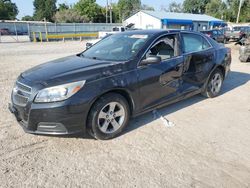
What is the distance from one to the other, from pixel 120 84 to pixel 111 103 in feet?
1.06

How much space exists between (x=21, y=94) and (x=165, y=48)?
2.66 metres

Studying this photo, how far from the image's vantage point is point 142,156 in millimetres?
3189

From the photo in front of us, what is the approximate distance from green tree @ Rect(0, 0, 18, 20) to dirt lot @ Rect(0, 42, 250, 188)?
78803mm

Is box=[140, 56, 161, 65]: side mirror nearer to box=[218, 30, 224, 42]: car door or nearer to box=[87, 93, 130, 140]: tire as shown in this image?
box=[87, 93, 130, 140]: tire

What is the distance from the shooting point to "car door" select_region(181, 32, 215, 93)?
4.64m

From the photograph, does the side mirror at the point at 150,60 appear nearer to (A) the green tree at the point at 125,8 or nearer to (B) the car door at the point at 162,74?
(B) the car door at the point at 162,74

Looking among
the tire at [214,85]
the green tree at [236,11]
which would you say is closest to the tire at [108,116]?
the tire at [214,85]

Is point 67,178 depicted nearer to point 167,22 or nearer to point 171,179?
point 171,179

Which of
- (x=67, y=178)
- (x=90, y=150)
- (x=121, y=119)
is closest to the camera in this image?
(x=67, y=178)

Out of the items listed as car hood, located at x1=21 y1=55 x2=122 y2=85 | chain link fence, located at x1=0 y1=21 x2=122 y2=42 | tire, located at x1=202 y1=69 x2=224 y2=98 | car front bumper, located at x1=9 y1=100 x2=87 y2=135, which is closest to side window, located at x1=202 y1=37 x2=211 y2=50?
tire, located at x1=202 y1=69 x2=224 y2=98

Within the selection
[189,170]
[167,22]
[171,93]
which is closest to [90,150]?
[189,170]

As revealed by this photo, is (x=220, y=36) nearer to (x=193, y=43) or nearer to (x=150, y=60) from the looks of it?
(x=193, y=43)

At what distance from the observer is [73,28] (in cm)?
3156

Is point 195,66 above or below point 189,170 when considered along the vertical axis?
above
